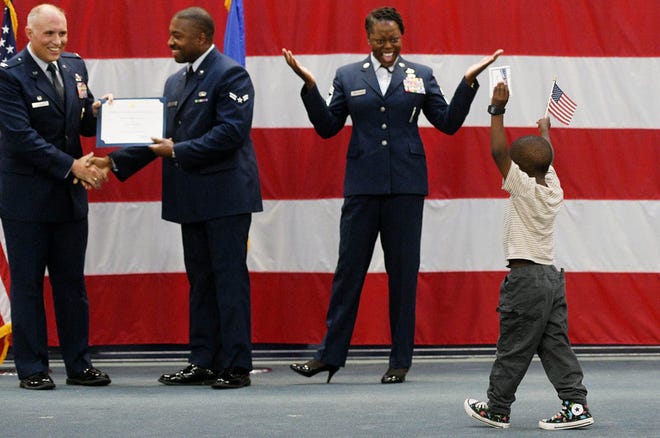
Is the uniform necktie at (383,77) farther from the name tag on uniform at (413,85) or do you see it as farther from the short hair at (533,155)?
the short hair at (533,155)

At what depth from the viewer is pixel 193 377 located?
5273 mm

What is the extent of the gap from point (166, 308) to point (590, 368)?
1.95m

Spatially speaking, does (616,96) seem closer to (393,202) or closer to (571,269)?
(571,269)

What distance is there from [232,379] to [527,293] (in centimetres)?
147

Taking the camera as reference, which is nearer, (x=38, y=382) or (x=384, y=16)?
(x=38, y=382)

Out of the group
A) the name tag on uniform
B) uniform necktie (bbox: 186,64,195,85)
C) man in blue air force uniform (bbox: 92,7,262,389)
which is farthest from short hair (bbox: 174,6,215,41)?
the name tag on uniform

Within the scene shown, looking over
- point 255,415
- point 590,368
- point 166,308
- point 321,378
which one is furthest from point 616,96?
point 255,415

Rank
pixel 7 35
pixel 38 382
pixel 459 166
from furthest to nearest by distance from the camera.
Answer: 1. pixel 459 166
2. pixel 7 35
3. pixel 38 382

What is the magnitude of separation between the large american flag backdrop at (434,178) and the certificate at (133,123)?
0.89 metres

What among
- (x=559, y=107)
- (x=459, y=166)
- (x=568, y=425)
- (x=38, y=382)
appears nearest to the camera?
(x=568, y=425)

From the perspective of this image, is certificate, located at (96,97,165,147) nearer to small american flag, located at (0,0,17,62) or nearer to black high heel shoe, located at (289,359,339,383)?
small american flag, located at (0,0,17,62)

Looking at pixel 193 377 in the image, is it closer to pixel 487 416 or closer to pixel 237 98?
pixel 237 98

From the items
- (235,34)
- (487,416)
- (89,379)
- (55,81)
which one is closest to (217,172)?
(55,81)

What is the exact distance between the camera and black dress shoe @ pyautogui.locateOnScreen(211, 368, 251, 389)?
16.7 ft
